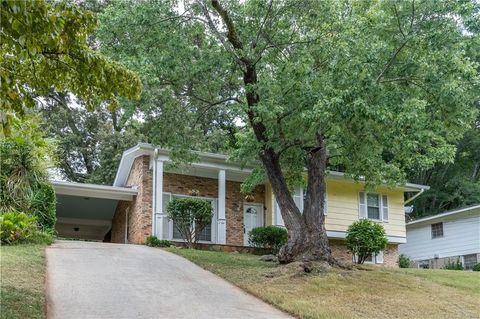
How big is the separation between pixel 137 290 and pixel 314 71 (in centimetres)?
550

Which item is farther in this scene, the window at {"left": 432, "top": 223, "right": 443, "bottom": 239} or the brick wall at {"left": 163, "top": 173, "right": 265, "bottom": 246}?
the window at {"left": 432, "top": 223, "right": 443, "bottom": 239}

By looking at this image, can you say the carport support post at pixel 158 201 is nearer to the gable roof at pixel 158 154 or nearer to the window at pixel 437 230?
the gable roof at pixel 158 154

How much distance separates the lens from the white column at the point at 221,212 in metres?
17.9

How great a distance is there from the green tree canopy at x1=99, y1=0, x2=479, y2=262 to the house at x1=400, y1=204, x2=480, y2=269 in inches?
407

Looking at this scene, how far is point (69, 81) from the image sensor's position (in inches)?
261

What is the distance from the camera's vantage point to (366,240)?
17562mm

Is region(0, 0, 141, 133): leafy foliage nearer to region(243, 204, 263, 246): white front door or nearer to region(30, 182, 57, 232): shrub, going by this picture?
region(30, 182, 57, 232): shrub

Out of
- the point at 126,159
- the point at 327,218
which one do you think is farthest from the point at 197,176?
the point at 327,218

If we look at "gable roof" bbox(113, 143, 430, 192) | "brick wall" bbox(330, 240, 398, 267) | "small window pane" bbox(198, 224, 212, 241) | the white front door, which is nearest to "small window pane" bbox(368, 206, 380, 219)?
"brick wall" bbox(330, 240, 398, 267)

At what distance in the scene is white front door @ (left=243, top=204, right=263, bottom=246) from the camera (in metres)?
19.8

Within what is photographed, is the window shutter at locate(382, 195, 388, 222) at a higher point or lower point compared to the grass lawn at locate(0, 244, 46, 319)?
higher

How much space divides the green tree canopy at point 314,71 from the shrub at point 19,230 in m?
4.12

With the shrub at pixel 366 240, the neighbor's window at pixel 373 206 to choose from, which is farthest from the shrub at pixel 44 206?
the neighbor's window at pixel 373 206

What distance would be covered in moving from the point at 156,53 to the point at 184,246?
24.7 feet
